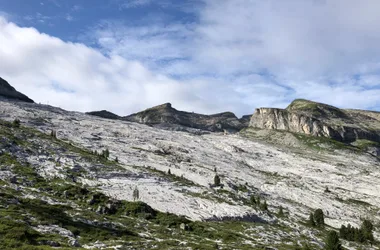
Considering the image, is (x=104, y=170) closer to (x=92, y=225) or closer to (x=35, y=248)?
(x=92, y=225)

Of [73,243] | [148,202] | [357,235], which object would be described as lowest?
[357,235]

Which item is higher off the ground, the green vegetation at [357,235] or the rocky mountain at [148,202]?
the rocky mountain at [148,202]

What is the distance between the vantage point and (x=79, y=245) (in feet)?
182

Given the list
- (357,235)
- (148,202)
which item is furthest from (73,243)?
(357,235)

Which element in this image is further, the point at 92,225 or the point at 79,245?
the point at 92,225

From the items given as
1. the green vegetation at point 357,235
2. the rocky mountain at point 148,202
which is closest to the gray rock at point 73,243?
the rocky mountain at point 148,202

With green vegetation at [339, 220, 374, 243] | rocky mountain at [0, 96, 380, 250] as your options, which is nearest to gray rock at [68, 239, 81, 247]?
rocky mountain at [0, 96, 380, 250]

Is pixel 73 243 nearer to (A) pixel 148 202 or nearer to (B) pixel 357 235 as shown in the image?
(A) pixel 148 202

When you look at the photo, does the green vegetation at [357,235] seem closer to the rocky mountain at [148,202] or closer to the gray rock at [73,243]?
the rocky mountain at [148,202]

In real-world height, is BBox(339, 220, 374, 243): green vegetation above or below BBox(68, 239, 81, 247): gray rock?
below

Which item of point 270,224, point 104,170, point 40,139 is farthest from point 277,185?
point 40,139

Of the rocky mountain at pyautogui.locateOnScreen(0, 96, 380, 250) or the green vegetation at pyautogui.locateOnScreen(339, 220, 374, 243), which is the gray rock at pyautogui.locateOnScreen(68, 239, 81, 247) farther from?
the green vegetation at pyautogui.locateOnScreen(339, 220, 374, 243)

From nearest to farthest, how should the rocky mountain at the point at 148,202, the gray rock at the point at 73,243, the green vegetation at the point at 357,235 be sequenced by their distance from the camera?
the gray rock at the point at 73,243 < the rocky mountain at the point at 148,202 < the green vegetation at the point at 357,235

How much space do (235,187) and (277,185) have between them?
3298 centimetres
